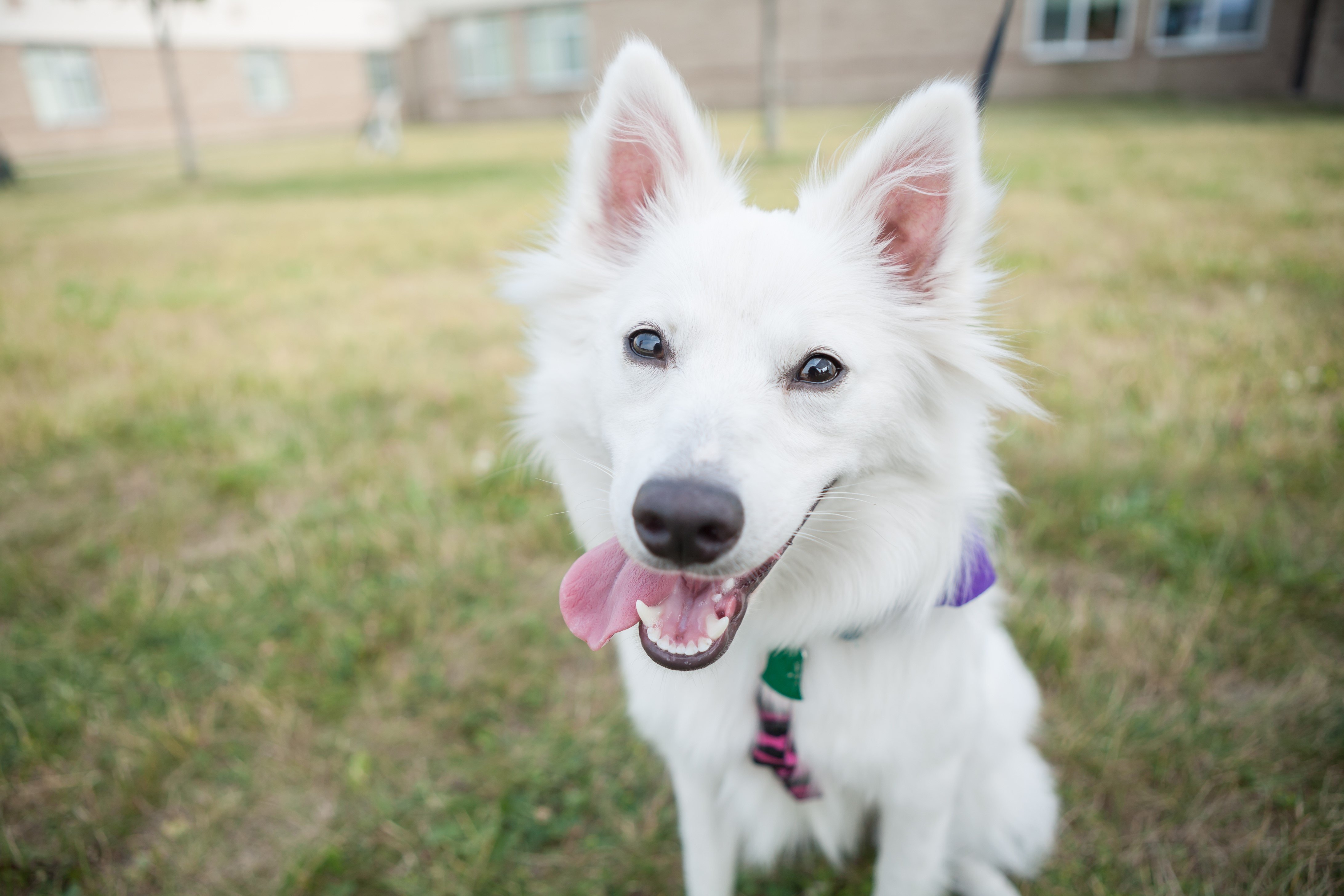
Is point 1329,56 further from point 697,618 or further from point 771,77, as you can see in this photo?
point 697,618

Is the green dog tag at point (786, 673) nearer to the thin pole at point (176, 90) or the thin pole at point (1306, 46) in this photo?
the thin pole at point (176, 90)

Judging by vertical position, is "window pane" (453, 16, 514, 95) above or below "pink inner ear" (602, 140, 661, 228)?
above

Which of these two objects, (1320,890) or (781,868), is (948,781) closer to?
(781,868)

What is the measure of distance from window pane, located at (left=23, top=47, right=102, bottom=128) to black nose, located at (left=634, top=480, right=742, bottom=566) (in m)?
35.2

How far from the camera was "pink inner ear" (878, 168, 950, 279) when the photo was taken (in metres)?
1.68

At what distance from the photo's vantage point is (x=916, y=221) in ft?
5.74

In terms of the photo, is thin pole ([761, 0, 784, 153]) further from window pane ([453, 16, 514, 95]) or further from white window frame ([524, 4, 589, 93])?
window pane ([453, 16, 514, 95])

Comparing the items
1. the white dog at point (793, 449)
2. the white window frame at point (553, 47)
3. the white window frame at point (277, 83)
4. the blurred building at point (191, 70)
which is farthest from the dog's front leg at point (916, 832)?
the white window frame at point (277, 83)

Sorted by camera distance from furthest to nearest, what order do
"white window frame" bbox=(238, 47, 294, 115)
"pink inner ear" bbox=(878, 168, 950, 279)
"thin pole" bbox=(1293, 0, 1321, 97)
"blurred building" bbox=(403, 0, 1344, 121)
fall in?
"white window frame" bbox=(238, 47, 294, 115) → "blurred building" bbox=(403, 0, 1344, 121) → "thin pole" bbox=(1293, 0, 1321, 97) → "pink inner ear" bbox=(878, 168, 950, 279)

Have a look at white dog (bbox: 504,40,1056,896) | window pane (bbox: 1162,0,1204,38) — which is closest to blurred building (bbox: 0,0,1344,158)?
window pane (bbox: 1162,0,1204,38)

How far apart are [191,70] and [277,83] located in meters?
3.62

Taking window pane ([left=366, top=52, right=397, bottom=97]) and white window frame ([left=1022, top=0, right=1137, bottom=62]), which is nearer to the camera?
white window frame ([left=1022, top=0, right=1137, bottom=62])

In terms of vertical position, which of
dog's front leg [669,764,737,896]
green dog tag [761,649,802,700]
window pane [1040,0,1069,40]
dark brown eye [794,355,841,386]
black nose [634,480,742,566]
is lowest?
dog's front leg [669,764,737,896]

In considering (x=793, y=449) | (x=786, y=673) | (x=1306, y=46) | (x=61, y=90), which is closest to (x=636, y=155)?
(x=793, y=449)
